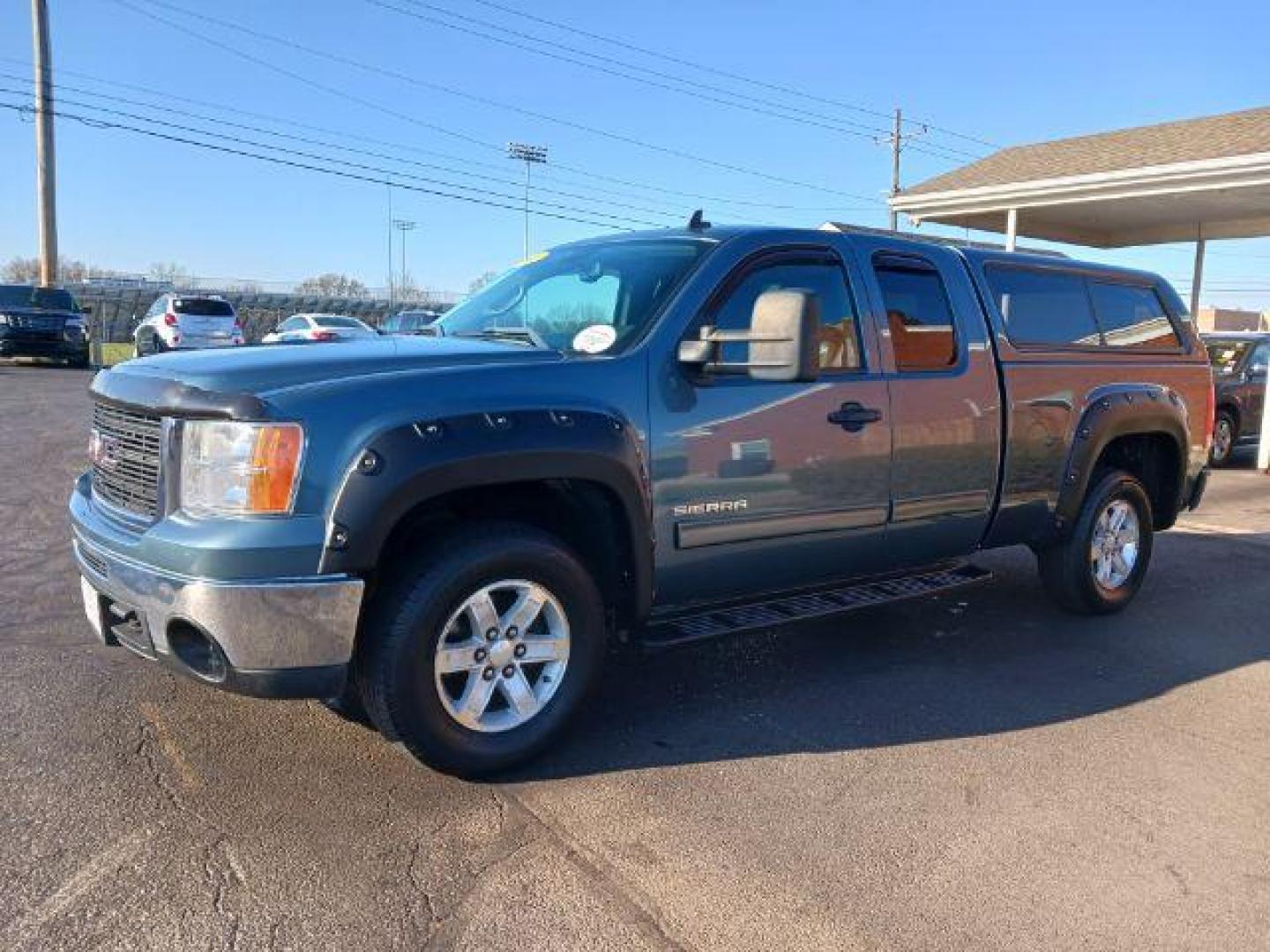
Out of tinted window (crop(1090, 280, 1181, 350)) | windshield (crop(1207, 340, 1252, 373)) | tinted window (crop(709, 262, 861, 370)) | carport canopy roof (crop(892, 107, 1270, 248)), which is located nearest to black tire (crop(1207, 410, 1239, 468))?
windshield (crop(1207, 340, 1252, 373))

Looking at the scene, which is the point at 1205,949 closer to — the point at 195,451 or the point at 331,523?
the point at 331,523

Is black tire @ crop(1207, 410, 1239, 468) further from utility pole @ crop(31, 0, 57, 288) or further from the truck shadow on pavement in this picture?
utility pole @ crop(31, 0, 57, 288)

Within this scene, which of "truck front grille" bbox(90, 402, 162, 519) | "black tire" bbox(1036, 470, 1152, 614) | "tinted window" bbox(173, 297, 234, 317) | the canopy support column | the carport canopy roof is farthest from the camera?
"tinted window" bbox(173, 297, 234, 317)

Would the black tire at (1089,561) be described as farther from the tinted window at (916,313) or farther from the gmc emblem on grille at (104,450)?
the gmc emblem on grille at (104,450)

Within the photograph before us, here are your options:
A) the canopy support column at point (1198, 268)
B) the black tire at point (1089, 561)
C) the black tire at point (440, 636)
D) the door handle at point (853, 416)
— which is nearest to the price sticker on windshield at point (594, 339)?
the black tire at point (440, 636)

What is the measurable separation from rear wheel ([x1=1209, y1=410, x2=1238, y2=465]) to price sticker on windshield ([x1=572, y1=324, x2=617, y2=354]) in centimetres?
1262

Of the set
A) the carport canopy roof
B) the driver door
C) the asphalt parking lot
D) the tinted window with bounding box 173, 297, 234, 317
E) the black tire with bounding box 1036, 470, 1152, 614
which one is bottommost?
the asphalt parking lot

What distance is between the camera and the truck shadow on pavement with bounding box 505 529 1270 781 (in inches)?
157

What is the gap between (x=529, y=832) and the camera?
3215mm

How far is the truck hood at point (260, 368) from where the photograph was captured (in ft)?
10.5

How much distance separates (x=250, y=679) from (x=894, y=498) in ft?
9.22

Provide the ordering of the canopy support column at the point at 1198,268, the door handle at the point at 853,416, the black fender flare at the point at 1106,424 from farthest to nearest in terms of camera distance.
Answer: the canopy support column at the point at 1198,268
the black fender flare at the point at 1106,424
the door handle at the point at 853,416

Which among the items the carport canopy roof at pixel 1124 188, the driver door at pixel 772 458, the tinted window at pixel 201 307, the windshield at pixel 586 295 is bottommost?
the driver door at pixel 772 458

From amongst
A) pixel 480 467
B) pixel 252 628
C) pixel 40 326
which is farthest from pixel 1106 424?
pixel 40 326
